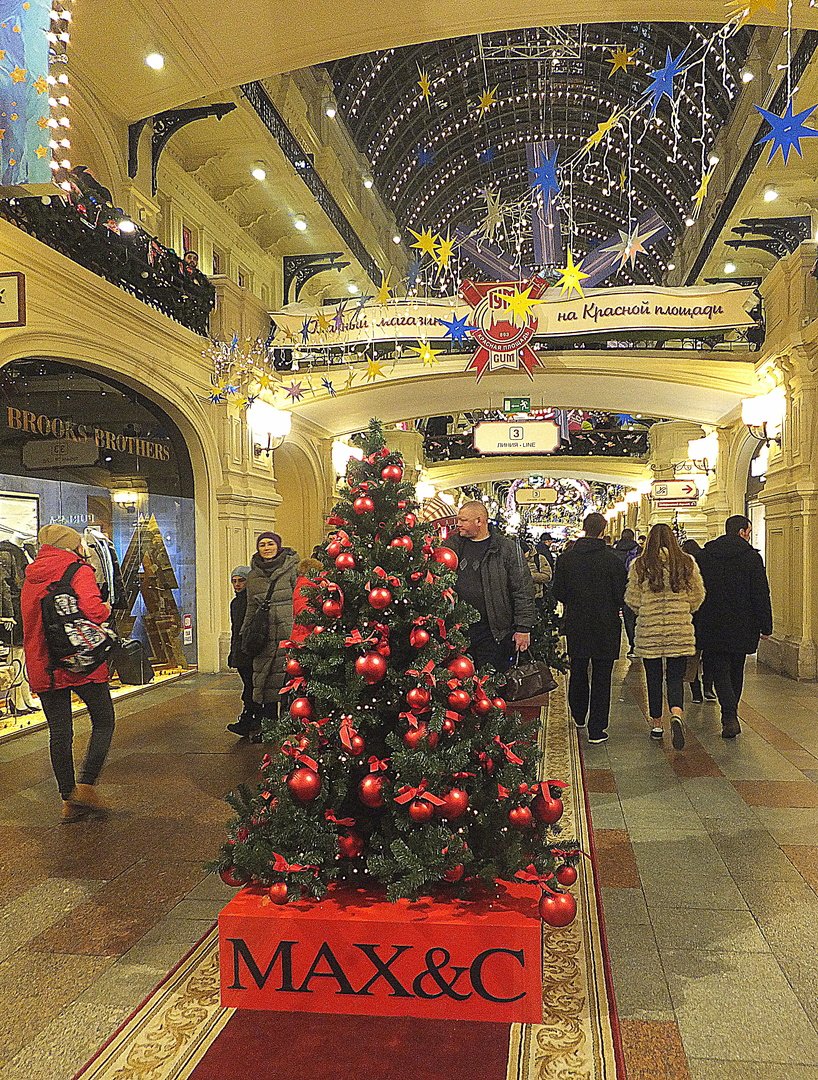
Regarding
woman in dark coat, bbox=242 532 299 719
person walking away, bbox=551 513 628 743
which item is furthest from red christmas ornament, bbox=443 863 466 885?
person walking away, bbox=551 513 628 743

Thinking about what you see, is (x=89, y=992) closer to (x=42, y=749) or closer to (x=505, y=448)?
(x=42, y=749)

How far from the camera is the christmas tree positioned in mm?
2775

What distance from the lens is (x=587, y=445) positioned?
23.5 meters

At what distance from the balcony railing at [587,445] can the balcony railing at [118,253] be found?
1314cm

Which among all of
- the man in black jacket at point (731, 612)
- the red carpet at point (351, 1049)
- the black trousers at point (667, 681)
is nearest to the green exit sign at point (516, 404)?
the man in black jacket at point (731, 612)

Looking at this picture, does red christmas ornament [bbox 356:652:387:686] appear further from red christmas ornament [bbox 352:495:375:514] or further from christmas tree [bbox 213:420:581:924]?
red christmas ornament [bbox 352:495:375:514]

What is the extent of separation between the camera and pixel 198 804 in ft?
16.4

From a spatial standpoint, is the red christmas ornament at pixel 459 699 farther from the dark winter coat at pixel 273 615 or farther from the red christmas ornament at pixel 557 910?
the dark winter coat at pixel 273 615

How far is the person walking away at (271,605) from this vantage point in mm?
6094

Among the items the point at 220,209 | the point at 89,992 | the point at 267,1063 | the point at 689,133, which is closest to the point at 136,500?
the point at 220,209

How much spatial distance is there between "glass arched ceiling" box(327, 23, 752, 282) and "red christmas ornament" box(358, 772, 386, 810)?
11.0 metres

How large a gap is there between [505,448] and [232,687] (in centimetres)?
602

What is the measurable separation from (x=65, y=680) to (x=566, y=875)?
10.2ft

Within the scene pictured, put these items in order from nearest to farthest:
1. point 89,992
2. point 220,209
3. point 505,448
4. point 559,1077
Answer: point 559,1077 < point 89,992 < point 220,209 < point 505,448
